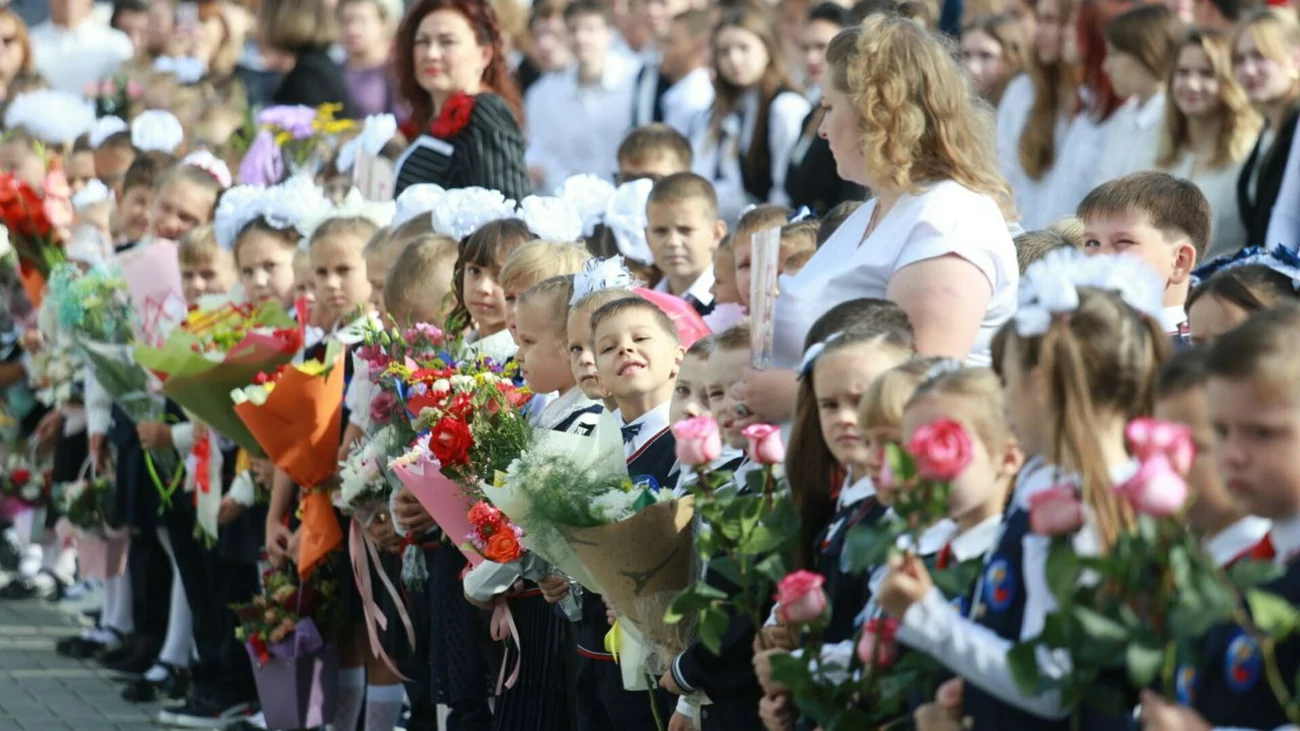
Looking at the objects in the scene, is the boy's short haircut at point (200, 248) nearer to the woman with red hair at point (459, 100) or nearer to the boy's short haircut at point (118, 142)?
the woman with red hair at point (459, 100)

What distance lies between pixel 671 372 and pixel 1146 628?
2.49 metres

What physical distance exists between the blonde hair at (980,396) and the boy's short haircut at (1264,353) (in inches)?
17.8

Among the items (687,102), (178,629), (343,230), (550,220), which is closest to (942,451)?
(550,220)

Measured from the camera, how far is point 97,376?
8336 mm

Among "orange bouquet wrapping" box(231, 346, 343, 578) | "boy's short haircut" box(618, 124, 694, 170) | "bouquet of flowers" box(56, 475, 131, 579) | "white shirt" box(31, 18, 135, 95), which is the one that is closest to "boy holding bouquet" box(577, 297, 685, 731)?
"orange bouquet wrapping" box(231, 346, 343, 578)

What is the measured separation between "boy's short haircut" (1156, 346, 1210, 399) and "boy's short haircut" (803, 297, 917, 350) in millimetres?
849

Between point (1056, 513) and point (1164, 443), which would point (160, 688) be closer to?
point (1056, 513)

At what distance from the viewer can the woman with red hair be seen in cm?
765

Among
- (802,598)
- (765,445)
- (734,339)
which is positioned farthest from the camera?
(734,339)

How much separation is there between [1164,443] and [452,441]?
108 inches

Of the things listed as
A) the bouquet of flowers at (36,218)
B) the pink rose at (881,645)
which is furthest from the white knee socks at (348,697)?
the pink rose at (881,645)

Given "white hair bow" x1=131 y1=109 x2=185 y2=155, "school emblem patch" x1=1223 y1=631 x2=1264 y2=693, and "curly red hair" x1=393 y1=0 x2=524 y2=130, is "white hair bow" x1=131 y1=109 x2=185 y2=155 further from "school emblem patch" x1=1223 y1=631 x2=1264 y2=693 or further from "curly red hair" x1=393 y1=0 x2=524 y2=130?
"school emblem patch" x1=1223 y1=631 x2=1264 y2=693

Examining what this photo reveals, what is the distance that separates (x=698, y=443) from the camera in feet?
12.9

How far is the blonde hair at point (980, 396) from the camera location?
346 centimetres
